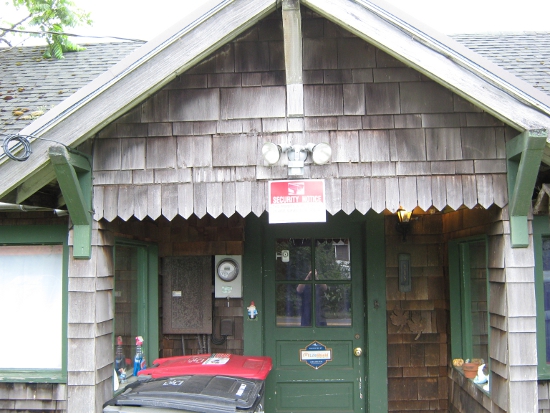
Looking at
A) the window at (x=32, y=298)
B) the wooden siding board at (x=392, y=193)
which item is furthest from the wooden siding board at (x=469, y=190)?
the window at (x=32, y=298)

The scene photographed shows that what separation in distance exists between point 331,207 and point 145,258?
7.74 ft

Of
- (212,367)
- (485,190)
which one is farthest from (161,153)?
(485,190)

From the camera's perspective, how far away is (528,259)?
3.61 metres

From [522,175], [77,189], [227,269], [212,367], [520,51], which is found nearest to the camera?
[522,175]

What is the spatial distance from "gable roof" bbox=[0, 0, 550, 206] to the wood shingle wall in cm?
30

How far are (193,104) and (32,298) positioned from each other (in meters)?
2.24

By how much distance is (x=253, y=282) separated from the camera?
538 cm

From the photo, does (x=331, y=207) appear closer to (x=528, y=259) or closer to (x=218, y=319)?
(x=528, y=259)

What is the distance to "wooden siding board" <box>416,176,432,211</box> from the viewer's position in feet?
12.3

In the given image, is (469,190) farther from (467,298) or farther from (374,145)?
(467,298)

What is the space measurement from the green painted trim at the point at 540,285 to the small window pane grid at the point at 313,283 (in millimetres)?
1939

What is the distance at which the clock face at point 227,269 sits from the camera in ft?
17.5

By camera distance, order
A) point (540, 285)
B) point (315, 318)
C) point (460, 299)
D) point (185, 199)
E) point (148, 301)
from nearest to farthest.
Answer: point (185, 199), point (540, 285), point (460, 299), point (148, 301), point (315, 318)

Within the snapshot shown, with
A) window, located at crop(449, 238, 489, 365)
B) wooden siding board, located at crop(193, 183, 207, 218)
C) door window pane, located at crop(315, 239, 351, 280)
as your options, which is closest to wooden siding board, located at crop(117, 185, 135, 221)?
wooden siding board, located at crop(193, 183, 207, 218)
